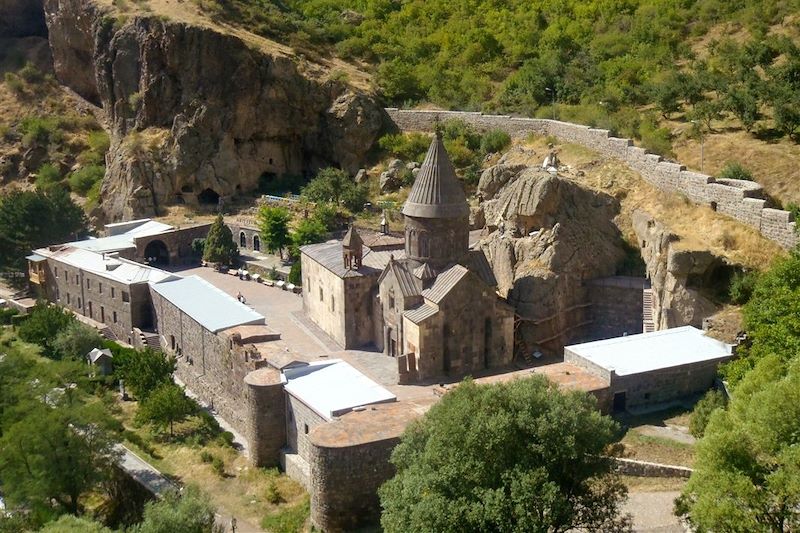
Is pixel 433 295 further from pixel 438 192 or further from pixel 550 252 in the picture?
pixel 550 252

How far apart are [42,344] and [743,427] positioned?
30320 millimetres

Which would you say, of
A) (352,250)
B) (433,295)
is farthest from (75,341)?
(433,295)

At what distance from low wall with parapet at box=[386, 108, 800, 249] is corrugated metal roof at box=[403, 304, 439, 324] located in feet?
38.7

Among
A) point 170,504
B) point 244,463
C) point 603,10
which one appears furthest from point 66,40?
point 170,504

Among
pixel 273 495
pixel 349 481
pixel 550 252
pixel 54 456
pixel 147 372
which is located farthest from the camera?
pixel 550 252

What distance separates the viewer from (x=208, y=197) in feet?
176

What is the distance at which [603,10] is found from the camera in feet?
206

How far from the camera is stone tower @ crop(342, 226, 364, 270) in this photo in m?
32.1

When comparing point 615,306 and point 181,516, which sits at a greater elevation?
point 615,306

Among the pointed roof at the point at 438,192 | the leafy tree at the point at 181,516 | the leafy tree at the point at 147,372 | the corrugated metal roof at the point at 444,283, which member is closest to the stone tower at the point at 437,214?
the pointed roof at the point at 438,192

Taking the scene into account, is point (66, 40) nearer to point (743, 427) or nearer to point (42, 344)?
point (42, 344)

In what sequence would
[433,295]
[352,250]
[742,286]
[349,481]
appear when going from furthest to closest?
[352,250], [433,295], [742,286], [349,481]

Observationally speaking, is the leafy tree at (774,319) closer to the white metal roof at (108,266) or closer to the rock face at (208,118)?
the white metal roof at (108,266)

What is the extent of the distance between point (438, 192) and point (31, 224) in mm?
27494
